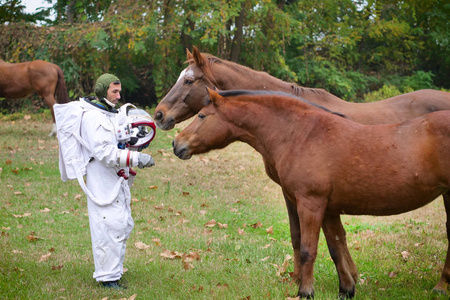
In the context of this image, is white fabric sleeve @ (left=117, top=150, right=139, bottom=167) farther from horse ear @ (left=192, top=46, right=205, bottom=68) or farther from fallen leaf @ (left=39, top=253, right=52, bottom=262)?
fallen leaf @ (left=39, top=253, right=52, bottom=262)

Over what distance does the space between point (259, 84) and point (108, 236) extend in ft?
7.71

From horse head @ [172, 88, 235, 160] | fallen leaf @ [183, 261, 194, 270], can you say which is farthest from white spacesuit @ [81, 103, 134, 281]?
fallen leaf @ [183, 261, 194, 270]

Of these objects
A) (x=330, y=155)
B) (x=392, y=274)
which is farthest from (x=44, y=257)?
(x=392, y=274)

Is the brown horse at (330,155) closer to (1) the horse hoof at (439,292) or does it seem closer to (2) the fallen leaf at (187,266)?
(1) the horse hoof at (439,292)

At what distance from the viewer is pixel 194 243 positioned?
6.66 m

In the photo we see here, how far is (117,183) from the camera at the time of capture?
15.9ft

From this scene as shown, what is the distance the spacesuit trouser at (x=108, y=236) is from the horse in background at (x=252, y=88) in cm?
149

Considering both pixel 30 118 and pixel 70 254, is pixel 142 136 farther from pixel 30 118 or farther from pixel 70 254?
A: pixel 30 118

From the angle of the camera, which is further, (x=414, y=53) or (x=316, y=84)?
(x=414, y=53)

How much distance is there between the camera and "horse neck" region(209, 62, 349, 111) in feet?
17.6

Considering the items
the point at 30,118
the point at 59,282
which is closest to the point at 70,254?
the point at 59,282

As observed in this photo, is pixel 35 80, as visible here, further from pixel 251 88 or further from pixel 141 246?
pixel 251 88

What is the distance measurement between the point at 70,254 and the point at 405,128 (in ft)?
14.3

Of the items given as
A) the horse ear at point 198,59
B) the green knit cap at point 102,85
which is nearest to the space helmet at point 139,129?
the green knit cap at point 102,85
